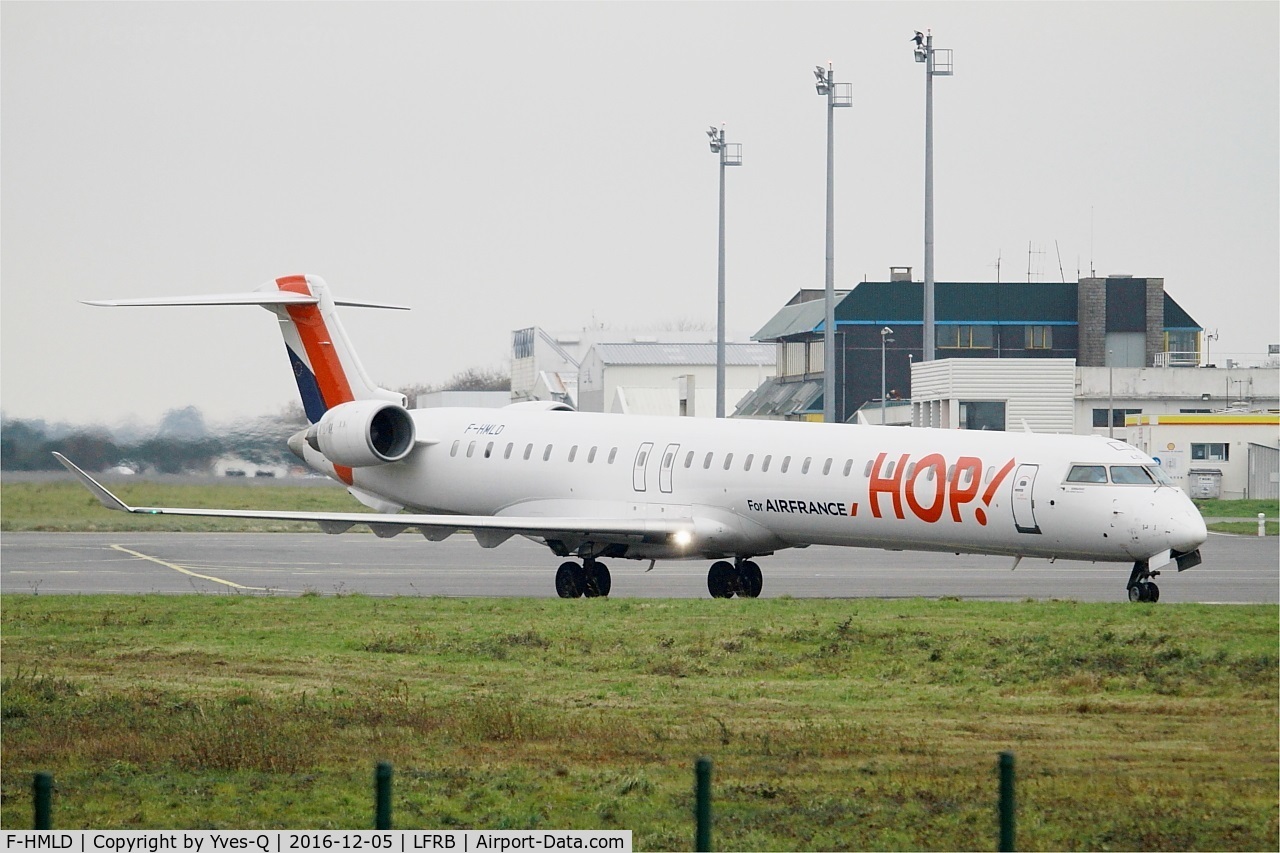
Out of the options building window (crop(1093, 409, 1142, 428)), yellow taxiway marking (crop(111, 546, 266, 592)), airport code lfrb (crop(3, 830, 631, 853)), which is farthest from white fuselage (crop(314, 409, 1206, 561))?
building window (crop(1093, 409, 1142, 428))

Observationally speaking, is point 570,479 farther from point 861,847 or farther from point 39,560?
point 861,847

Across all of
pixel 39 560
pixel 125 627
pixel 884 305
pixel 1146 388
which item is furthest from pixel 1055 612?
pixel 884 305

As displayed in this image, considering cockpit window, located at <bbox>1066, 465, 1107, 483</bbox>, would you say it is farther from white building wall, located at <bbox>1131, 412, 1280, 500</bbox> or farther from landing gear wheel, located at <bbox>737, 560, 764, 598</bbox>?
white building wall, located at <bbox>1131, 412, 1280, 500</bbox>

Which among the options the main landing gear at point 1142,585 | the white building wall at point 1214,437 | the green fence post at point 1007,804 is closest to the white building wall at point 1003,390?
→ the white building wall at point 1214,437

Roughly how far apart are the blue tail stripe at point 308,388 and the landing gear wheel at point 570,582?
23.3ft

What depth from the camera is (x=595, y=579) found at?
26250 millimetres

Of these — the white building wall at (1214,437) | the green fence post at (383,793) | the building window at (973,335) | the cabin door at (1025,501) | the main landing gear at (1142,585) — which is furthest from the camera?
the building window at (973,335)

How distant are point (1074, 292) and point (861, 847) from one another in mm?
77581

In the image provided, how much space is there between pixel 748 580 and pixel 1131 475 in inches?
248

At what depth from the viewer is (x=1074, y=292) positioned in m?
84.2

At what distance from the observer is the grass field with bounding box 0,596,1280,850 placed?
10578 millimetres

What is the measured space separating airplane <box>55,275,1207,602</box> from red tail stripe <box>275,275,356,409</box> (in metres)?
0.03

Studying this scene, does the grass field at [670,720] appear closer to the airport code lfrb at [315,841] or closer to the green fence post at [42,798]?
the airport code lfrb at [315,841]

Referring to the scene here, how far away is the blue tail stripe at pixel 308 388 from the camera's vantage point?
31312mm
